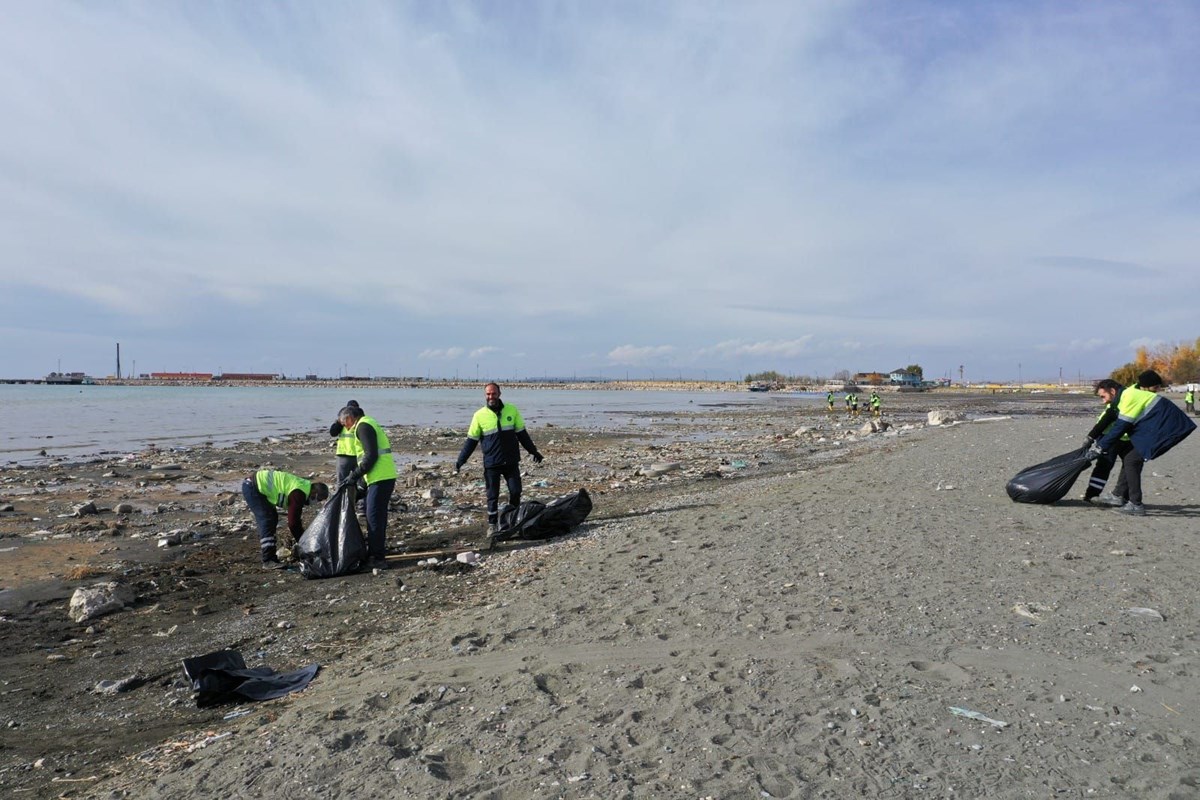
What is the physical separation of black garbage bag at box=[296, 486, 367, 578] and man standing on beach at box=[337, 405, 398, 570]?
0.18 m

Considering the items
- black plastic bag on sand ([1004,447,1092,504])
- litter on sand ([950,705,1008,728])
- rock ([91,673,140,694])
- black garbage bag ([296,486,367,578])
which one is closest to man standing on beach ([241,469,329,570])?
black garbage bag ([296,486,367,578])

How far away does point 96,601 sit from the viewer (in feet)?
20.3

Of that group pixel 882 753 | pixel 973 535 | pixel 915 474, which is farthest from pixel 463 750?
pixel 915 474

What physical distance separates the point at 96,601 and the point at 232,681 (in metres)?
2.73

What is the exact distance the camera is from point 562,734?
3.39 meters

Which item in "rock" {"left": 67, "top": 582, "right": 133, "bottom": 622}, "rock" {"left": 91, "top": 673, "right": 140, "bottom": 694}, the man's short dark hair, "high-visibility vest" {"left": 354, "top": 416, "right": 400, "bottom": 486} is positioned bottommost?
"rock" {"left": 91, "top": 673, "right": 140, "bottom": 694}

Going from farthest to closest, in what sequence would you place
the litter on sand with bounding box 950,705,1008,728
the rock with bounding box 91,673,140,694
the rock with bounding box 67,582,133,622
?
the rock with bounding box 67,582,133,622 → the rock with bounding box 91,673,140,694 → the litter on sand with bounding box 950,705,1008,728

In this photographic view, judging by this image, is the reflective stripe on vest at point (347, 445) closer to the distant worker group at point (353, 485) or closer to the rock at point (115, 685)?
the distant worker group at point (353, 485)

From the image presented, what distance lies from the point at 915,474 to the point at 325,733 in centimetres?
1041

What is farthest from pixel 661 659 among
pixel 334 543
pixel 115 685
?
pixel 334 543

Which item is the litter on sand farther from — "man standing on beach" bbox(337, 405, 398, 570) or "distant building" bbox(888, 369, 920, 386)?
"distant building" bbox(888, 369, 920, 386)

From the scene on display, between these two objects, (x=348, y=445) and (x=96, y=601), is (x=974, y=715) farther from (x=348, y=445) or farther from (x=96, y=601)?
(x=96, y=601)

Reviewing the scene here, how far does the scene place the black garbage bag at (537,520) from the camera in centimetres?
831

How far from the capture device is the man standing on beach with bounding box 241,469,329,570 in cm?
773
